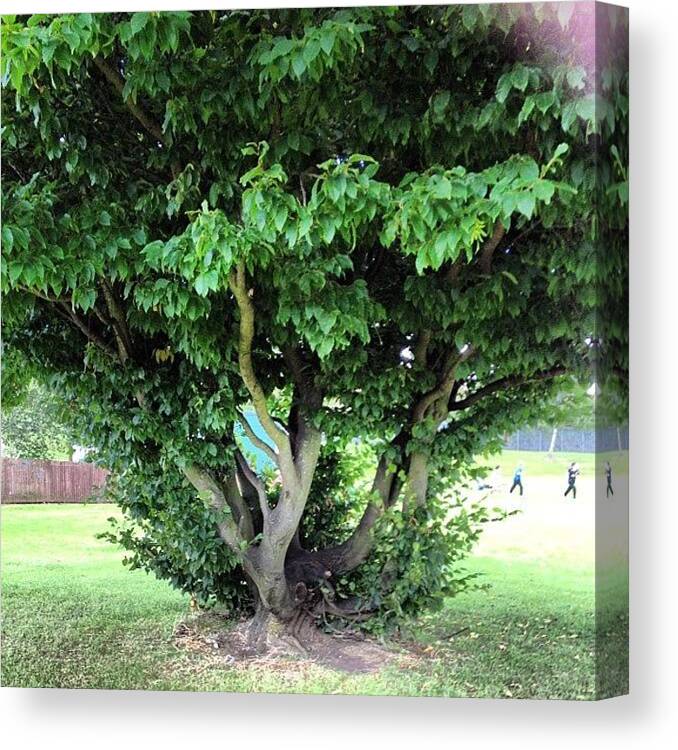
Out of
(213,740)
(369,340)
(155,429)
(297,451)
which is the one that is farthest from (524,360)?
(213,740)

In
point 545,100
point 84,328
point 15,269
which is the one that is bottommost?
point 84,328

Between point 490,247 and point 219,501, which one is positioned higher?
Answer: point 490,247

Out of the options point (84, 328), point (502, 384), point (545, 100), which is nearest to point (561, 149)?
point (545, 100)

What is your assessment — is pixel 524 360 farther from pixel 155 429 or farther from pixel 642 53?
pixel 155 429

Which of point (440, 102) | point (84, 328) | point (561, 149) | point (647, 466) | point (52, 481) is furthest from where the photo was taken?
point (84, 328)

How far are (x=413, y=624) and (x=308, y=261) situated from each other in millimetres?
1221

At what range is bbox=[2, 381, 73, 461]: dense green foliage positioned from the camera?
4508 mm

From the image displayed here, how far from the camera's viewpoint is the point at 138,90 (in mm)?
4320

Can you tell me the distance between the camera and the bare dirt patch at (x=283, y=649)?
424 cm

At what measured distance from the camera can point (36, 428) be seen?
14.8 feet

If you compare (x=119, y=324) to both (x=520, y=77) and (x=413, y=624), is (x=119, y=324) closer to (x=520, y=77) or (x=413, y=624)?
(x=413, y=624)

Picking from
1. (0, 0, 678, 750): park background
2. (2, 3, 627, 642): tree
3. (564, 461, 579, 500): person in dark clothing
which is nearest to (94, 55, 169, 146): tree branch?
(2, 3, 627, 642): tree

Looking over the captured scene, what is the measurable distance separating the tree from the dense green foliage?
0.23ft

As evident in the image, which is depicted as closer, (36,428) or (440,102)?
(440,102)
